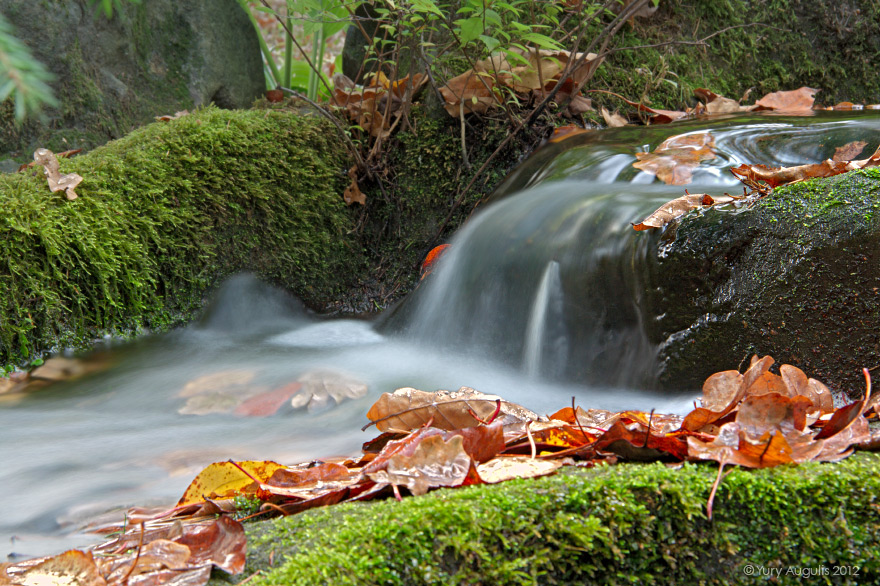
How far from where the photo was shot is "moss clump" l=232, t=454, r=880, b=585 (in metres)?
0.93

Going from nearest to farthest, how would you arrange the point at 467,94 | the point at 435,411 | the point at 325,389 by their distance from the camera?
the point at 435,411, the point at 325,389, the point at 467,94

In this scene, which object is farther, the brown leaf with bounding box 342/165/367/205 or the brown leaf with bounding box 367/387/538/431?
the brown leaf with bounding box 342/165/367/205

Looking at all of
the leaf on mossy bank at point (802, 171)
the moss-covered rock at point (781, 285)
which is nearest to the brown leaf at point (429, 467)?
the moss-covered rock at point (781, 285)

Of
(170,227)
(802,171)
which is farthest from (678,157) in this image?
(170,227)

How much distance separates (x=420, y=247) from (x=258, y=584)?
3200mm

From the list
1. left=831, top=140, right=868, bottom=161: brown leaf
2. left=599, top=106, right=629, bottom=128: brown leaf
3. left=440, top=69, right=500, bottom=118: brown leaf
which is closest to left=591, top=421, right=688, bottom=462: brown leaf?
left=831, top=140, right=868, bottom=161: brown leaf

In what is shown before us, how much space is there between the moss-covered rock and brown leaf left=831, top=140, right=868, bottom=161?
1.45m

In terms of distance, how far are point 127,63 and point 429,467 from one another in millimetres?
4763

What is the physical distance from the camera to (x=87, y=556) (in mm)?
1072

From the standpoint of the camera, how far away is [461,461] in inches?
47.9

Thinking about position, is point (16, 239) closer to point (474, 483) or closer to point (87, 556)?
point (87, 556)

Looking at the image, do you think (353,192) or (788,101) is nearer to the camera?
(353,192)

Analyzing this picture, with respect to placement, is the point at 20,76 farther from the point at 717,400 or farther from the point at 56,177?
the point at 56,177

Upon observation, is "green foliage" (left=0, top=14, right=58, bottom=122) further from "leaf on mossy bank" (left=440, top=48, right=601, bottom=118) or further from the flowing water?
"leaf on mossy bank" (left=440, top=48, right=601, bottom=118)
